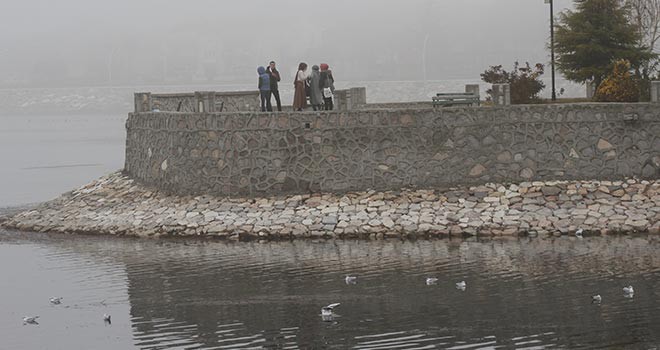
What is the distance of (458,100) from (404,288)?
Result: 9.55m

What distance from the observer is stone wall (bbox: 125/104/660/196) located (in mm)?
31688

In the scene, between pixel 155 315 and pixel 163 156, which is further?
pixel 163 156

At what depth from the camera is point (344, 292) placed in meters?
24.6

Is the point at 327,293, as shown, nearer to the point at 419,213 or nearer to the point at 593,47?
the point at 419,213

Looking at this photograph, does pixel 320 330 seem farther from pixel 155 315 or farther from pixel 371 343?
pixel 155 315

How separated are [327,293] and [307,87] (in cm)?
1095

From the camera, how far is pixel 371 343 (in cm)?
2047

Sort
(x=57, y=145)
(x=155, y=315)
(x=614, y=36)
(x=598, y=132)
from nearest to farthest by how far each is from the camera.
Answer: (x=155, y=315)
(x=598, y=132)
(x=614, y=36)
(x=57, y=145)

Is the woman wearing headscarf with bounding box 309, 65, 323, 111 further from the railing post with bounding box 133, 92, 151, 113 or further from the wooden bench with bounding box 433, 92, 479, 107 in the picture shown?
the railing post with bounding box 133, 92, 151, 113

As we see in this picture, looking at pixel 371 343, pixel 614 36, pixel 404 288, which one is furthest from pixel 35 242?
pixel 614 36

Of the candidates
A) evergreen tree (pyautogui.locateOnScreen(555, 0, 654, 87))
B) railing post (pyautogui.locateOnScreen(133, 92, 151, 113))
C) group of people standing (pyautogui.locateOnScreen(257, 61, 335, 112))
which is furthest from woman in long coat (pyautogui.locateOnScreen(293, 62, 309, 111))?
evergreen tree (pyautogui.locateOnScreen(555, 0, 654, 87))

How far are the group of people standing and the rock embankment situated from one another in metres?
3.02

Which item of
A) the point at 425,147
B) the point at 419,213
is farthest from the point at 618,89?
the point at 419,213

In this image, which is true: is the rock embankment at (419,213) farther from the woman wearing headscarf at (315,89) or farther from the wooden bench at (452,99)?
the woman wearing headscarf at (315,89)
